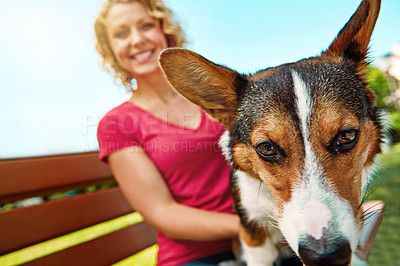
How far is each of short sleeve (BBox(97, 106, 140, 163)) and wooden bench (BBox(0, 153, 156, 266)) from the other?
0.20m

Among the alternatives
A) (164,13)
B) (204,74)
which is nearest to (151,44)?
(164,13)

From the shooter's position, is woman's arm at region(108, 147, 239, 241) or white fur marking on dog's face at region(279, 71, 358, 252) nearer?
white fur marking on dog's face at region(279, 71, 358, 252)

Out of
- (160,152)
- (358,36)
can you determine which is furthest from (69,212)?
(358,36)

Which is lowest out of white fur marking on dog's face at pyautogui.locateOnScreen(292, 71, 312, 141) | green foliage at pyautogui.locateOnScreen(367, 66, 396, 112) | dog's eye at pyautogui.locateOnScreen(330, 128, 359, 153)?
dog's eye at pyautogui.locateOnScreen(330, 128, 359, 153)

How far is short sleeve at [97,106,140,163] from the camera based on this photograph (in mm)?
1539

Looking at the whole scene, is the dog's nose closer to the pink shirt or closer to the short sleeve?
the pink shirt

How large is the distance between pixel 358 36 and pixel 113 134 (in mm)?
1327

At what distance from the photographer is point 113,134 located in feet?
5.10

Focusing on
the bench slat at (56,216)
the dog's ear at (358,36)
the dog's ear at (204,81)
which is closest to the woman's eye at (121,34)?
the dog's ear at (204,81)

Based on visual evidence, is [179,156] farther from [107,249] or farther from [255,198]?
[107,249]

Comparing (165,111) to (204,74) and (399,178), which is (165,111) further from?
(399,178)

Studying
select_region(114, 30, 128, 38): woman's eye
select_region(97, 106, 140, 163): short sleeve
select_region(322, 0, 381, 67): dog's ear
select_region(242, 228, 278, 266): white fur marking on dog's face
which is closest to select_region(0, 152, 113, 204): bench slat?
select_region(97, 106, 140, 163): short sleeve

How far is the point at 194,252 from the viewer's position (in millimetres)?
1589

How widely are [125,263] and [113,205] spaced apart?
1.25 ft
